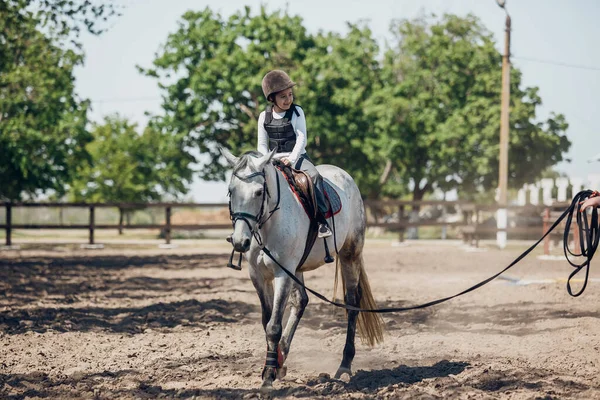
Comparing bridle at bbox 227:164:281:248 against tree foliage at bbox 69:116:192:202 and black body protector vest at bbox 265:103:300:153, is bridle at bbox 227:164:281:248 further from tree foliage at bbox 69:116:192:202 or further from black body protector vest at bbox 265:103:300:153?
tree foliage at bbox 69:116:192:202

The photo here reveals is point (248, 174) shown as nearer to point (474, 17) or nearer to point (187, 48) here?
point (187, 48)

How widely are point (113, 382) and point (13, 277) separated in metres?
11.3

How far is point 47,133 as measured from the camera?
32750 millimetres

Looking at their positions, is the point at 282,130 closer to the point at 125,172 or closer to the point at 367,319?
the point at 367,319

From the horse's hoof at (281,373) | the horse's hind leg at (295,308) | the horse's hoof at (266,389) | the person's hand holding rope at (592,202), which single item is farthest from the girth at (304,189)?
the person's hand holding rope at (592,202)

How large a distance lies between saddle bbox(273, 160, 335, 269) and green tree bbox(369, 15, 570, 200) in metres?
34.8

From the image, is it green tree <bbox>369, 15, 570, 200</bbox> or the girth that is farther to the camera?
green tree <bbox>369, 15, 570, 200</bbox>

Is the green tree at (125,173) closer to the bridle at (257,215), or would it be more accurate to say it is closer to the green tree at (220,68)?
the green tree at (220,68)

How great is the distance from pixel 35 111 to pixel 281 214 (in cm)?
2534

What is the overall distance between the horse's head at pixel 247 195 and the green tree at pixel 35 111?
21.8 meters

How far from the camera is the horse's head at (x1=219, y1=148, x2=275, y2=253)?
20.3 ft

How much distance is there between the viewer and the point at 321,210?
718 cm

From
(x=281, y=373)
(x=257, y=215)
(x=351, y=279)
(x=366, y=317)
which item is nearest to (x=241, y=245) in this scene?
(x=257, y=215)

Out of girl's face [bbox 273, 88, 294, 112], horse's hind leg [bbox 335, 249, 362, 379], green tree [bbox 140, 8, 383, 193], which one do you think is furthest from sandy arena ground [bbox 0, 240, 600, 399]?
green tree [bbox 140, 8, 383, 193]
